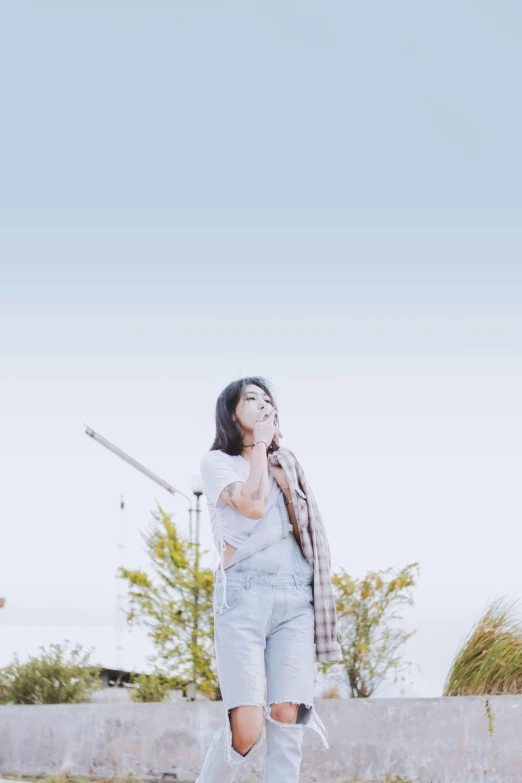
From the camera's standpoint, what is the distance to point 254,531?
3.54 m

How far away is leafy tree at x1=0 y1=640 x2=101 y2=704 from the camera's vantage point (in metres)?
7.04

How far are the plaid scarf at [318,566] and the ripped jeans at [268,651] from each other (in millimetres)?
44

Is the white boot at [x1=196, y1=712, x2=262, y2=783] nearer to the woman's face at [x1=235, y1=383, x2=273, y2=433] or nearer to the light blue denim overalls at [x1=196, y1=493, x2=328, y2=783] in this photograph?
the light blue denim overalls at [x1=196, y1=493, x2=328, y2=783]

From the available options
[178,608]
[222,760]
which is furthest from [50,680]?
[222,760]

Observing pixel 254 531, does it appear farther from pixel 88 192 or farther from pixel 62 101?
pixel 62 101

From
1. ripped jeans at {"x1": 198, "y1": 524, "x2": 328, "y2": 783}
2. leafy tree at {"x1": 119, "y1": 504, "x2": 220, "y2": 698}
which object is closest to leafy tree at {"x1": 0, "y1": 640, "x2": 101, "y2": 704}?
leafy tree at {"x1": 119, "y1": 504, "x2": 220, "y2": 698}

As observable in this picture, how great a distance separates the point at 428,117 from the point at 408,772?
5.37 m

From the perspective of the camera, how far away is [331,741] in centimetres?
566

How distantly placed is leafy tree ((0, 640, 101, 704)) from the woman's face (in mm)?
4000

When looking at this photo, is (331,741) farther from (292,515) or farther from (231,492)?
(231,492)

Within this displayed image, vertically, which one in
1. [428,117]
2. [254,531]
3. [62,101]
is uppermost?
[62,101]

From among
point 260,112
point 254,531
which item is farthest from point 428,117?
point 254,531

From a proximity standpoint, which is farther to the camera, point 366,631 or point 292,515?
point 366,631

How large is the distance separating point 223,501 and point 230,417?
0.36 meters
